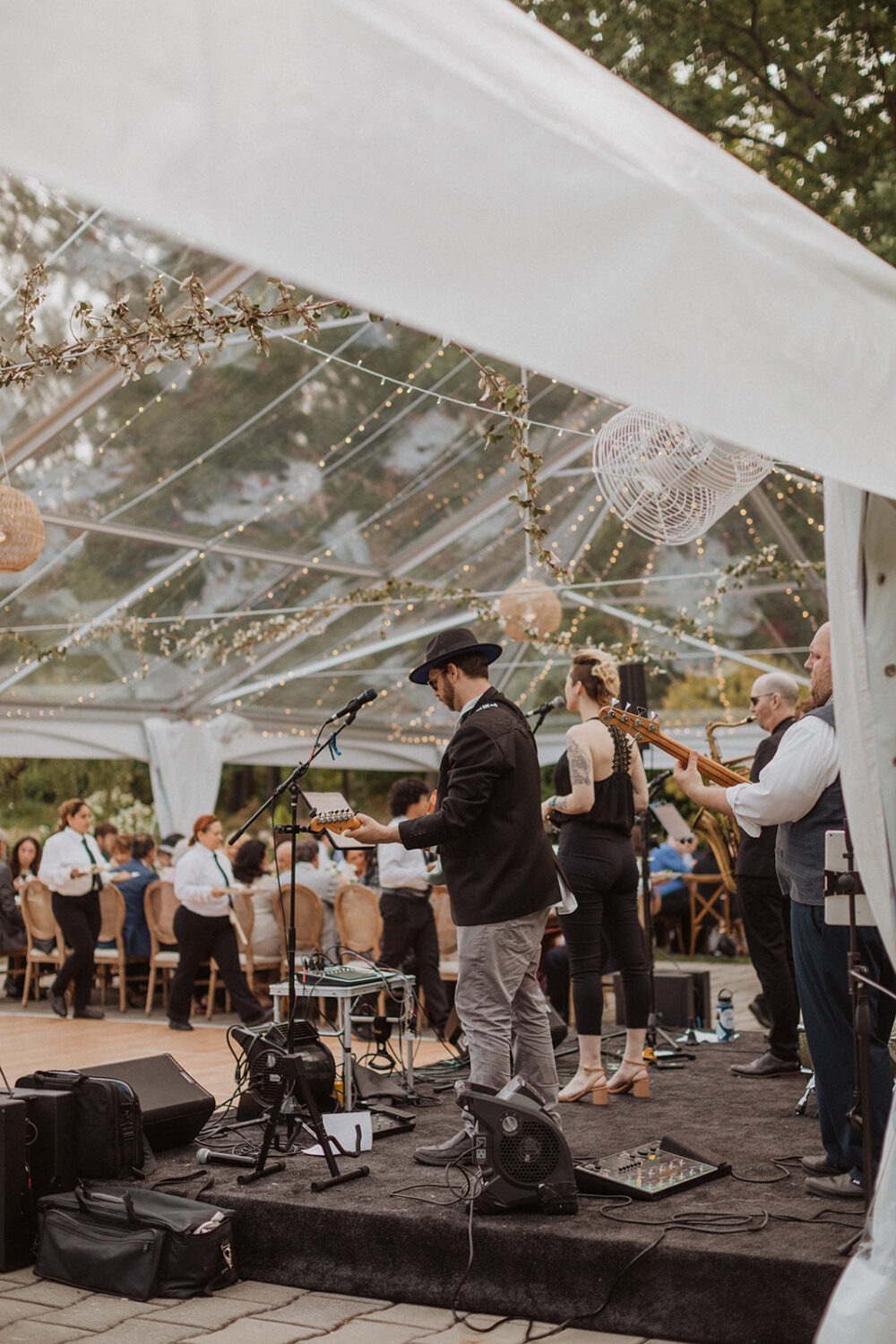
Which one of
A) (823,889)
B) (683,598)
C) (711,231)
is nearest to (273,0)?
(711,231)

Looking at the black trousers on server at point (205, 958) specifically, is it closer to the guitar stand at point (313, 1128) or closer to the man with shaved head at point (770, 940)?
the man with shaved head at point (770, 940)

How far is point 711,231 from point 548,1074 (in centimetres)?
309

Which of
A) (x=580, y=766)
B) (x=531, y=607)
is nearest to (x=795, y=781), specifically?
(x=580, y=766)

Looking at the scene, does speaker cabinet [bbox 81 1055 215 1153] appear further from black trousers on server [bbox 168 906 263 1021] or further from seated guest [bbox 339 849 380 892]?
seated guest [bbox 339 849 380 892]

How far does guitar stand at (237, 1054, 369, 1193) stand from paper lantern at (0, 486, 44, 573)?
3.04 metres

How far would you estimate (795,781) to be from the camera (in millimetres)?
3809

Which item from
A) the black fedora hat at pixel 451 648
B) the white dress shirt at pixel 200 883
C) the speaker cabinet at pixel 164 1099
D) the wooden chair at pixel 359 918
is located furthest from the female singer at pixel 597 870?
the white dress shirt at pixel 200 883

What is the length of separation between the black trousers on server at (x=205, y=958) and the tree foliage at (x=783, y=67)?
6359 millimetres

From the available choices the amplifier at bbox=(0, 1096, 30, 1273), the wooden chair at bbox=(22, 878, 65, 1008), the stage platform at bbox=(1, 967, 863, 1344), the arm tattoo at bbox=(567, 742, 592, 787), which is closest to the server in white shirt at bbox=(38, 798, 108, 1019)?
the wooden chair at bbox=(22, 878, 65, 1008)

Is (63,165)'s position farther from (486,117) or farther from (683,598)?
(683,598)

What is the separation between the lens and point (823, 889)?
152 inches

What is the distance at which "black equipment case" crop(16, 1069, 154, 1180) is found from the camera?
13.9 feet

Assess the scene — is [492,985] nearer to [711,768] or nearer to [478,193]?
[711,768]

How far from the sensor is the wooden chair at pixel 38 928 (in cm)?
1007
